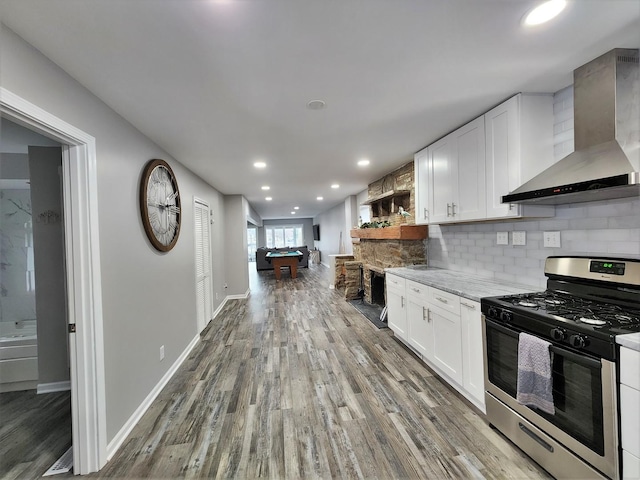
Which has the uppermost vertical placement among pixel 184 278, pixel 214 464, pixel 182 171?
pixel 182 171

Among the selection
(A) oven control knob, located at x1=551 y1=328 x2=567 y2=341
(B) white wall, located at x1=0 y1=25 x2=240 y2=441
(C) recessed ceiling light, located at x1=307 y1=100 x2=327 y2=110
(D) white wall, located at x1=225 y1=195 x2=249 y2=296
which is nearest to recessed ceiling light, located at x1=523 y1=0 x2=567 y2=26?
(C) recessed ceiling light, located at x1=307 y1=100 x2=327 y2=110

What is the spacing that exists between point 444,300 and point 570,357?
1027 mm

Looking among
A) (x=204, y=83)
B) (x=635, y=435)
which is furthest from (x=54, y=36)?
(x=635, y=435)

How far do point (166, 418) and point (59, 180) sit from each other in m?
2.34

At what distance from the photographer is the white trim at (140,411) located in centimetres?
183

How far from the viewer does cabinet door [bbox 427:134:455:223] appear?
2.77 meters

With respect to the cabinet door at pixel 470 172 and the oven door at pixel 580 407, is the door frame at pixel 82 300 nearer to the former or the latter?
the oven door at pixel 580 407

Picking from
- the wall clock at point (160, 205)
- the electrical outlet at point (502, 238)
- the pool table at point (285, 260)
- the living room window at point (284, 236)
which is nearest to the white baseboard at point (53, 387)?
the wall clock at point (160, 205)

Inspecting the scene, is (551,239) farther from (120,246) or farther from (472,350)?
(120,246)

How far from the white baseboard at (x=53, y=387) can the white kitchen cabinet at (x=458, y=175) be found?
4.10 meters

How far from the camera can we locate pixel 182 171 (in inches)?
138

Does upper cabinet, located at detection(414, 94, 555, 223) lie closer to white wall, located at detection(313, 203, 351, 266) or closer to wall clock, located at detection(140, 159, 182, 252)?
wall clock, located at detection(140, 159, 182, 252)

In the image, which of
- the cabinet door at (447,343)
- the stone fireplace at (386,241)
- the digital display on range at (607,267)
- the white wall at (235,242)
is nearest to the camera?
the digital display on range at (607,267)

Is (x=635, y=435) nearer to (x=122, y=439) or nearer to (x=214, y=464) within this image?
(x=214, y=464)
